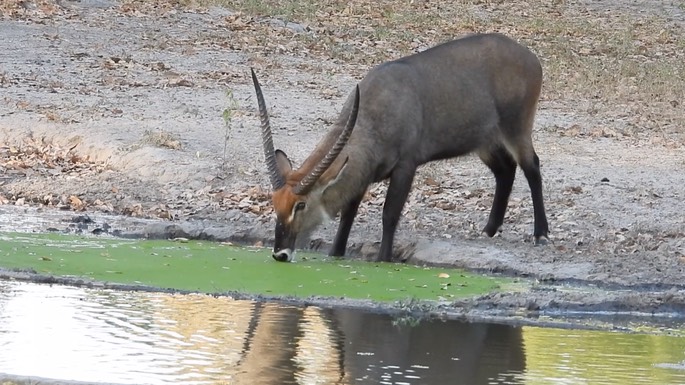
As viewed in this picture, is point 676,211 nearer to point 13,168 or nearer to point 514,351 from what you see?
point 514,351

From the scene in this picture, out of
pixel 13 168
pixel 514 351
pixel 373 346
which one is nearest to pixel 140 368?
pixel 373 346

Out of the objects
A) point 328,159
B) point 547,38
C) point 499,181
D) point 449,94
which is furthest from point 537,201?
point 547,38

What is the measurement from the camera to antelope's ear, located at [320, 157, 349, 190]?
32.3 feet

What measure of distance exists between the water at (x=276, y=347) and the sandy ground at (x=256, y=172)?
935 millimetres

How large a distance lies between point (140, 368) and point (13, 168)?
7437 mm

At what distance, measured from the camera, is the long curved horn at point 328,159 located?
9.53 meters

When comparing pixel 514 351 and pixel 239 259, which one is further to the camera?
pixel 239 259

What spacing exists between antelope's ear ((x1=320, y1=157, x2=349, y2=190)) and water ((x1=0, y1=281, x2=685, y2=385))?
171 centimetres

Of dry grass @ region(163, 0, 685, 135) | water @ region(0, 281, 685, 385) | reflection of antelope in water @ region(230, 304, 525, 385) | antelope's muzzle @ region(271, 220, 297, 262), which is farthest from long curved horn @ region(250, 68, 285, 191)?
dry grass @ region(163, 0, 685, 135)

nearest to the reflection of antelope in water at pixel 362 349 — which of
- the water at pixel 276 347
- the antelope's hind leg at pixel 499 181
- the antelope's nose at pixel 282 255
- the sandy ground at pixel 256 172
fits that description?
the water at pixel 276 347

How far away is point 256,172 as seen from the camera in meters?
13.3

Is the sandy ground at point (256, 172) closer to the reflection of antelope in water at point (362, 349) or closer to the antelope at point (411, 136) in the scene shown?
the antelope at point (411, 136)

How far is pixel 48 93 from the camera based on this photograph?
52.1ft

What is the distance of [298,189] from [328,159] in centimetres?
29
